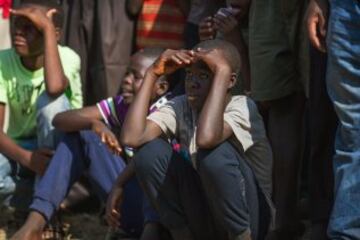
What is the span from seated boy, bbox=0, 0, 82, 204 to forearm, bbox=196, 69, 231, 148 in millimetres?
1273

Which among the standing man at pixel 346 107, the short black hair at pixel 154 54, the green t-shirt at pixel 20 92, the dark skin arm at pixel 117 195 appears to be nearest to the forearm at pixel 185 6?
the short black hair at pixel 154 54

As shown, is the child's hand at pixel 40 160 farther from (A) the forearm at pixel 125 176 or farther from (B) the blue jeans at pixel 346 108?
(B) the blue jeans at pixel 346 108

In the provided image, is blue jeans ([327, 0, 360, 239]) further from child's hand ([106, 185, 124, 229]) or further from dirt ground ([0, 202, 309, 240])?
dirt ground ([0, 202, 309, 240])

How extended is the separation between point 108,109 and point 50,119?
0.31 m

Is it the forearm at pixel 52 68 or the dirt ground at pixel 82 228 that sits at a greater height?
the forearm at pixel 52 68

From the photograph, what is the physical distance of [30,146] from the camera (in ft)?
17.2

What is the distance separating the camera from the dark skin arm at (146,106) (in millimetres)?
4043

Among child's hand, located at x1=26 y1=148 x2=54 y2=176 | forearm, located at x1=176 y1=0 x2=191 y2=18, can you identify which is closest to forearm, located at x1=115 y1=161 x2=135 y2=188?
child's hand, located at x1=26 y1=148 x2=54 y2=176

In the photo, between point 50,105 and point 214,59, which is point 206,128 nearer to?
point 214,59

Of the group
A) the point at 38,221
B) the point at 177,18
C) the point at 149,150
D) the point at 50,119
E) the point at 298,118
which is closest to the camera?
the point at 149,150

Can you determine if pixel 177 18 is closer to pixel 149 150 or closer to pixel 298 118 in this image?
pixel 298 118

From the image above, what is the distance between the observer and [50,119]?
16.4 ft

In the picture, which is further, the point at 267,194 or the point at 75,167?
the point at 75,167

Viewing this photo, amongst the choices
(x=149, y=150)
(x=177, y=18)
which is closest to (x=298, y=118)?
(x=149, y=150)
